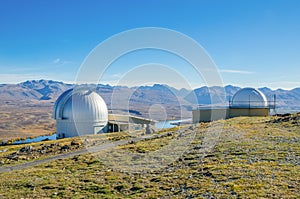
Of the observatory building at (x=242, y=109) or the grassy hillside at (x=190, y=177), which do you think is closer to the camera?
the grassy hillside at (x=190, y=177)

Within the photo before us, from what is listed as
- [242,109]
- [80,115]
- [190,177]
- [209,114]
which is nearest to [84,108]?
[80,115]

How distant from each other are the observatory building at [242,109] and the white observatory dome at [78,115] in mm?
15851

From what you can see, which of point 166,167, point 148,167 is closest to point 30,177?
point 148,167

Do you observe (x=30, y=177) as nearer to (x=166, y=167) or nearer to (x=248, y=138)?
(x=166, y=167)

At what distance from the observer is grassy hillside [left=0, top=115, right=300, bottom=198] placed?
827cm

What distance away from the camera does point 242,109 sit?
40062 mm

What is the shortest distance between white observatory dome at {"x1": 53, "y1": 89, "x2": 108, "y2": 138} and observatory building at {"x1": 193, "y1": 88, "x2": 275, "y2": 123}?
15.9m

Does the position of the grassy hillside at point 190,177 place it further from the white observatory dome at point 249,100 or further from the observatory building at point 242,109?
the white observatory dome at point 249,100

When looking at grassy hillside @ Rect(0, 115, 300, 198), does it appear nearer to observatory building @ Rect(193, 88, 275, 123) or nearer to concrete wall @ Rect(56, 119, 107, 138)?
concrete wall @ Rect(56, 119, 107, 138)

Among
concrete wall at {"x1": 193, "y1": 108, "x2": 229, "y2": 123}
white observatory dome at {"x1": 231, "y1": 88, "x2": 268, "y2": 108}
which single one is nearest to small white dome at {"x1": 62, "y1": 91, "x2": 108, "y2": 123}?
concrete wall at {"x1": 193, "y1": 108, "x2": 229, "y2": 123}

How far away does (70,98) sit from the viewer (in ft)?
124

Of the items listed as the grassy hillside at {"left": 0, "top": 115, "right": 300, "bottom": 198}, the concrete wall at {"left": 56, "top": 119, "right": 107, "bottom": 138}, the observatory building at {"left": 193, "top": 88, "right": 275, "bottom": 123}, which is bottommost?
the concrete wall at {"left": 56, "top": 119, "right": 107, "bottom": 138}

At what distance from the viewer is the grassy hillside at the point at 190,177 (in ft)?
27.1

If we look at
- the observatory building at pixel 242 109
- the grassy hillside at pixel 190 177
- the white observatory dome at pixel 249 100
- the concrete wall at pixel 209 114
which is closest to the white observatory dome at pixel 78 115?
the concrete wall at pixel 209 114
